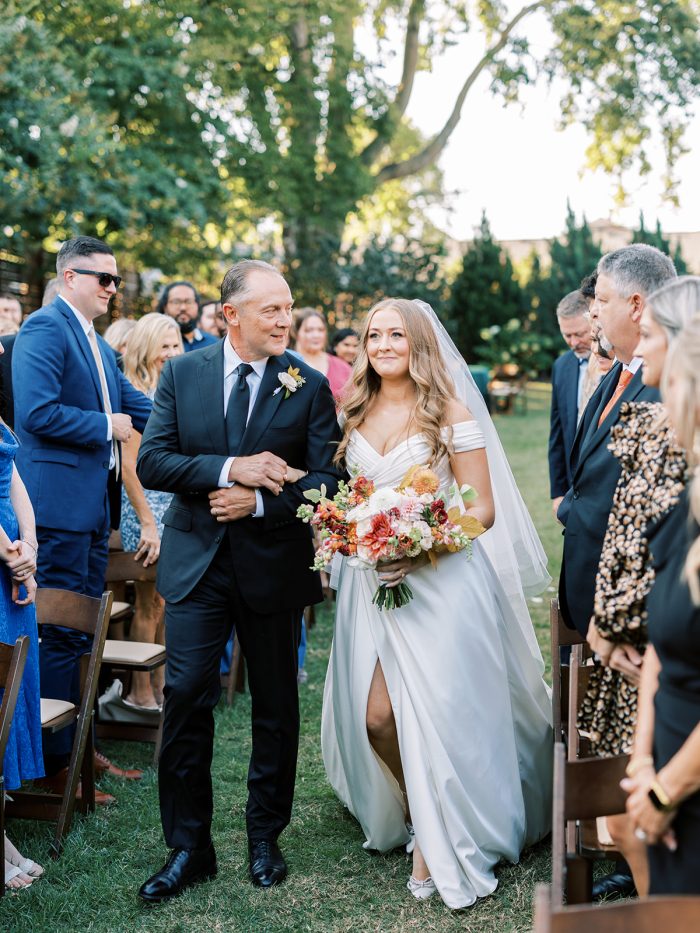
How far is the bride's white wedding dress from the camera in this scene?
411cm

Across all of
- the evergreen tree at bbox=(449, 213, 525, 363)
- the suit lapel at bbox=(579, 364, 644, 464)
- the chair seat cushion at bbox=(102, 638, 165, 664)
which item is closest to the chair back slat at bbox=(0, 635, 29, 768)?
the chair seat cushion at bbox=(102, 638, 165, 664)

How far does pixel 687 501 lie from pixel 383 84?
20.9 meters

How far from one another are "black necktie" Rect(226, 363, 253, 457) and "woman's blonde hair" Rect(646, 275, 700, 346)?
6.53 ft

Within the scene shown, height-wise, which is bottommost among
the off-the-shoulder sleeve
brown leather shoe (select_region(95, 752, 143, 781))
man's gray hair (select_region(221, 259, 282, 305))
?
brown leather shoe (select_region(95, 752, 143, 781))

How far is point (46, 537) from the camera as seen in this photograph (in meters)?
5.29

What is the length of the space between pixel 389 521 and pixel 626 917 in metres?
2.05

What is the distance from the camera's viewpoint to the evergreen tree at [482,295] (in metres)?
28.9

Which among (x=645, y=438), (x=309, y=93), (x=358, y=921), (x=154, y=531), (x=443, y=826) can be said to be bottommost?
(x=358, y=921)

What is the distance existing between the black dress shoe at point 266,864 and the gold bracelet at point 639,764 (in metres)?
2.13

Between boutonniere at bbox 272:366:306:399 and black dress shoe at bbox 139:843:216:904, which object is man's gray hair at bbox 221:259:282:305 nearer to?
boutonniere at bbox 272:366:306:399

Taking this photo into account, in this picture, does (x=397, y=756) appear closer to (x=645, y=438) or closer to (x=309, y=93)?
(x=645, y=438)

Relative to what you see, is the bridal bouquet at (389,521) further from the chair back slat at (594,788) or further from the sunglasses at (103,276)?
the sunglasses at (103,276)

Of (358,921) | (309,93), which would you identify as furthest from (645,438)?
(309,93)

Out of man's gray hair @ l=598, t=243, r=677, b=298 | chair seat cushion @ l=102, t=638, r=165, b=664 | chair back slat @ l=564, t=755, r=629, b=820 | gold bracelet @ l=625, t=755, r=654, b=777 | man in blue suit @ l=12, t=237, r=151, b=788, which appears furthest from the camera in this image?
chair seat cushion @ l=102, t=638, r=165, b=664
